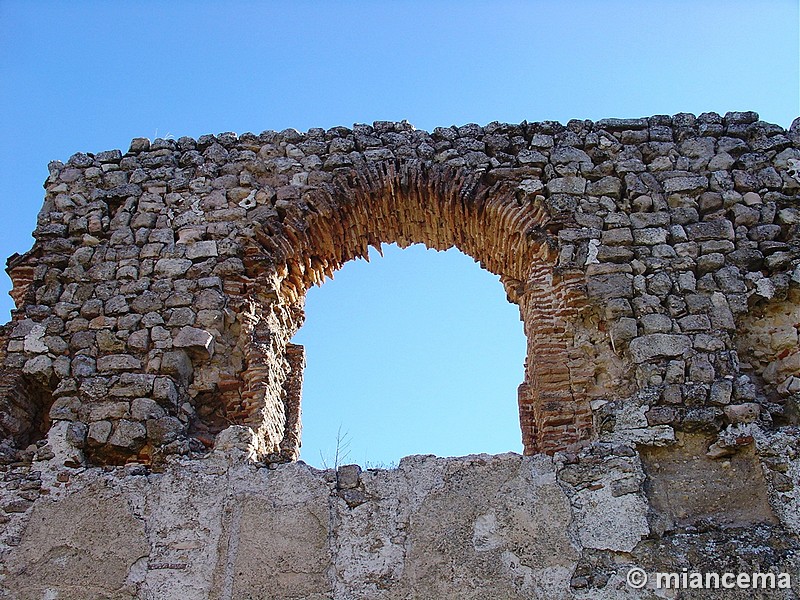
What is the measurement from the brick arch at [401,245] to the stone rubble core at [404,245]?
2 centimetres

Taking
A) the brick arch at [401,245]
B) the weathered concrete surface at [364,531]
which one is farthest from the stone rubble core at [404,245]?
the weathered concrete surface at [364,531]

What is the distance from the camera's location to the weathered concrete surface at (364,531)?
→ 4336 millimetres

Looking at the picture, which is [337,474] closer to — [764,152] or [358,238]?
[358,238]

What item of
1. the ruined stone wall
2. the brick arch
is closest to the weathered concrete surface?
the ruined stone wall

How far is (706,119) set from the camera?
20.2 feet

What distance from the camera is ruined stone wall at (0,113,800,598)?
4477mm

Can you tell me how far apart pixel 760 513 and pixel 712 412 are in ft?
2.03

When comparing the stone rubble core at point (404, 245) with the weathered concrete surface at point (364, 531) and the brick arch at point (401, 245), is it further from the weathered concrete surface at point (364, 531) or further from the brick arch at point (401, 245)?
the weathered concrete surface at point (364, 531)

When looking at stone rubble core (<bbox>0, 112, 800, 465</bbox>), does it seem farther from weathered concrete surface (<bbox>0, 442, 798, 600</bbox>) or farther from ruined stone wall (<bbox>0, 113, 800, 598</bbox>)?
weathered concrete surface (<bbox>0, 442, 798, 600</bbox>)

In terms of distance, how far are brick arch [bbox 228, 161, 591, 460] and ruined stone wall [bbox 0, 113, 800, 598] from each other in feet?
0.07

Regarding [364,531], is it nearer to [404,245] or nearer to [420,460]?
[420,460]

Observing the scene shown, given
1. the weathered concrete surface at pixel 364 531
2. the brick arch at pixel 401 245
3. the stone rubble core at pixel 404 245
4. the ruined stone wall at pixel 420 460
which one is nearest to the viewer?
the weathered concrete surface at pixel 364 531

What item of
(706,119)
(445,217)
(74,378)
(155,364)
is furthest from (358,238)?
(706,119)

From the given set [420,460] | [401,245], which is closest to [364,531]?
[420,460]
